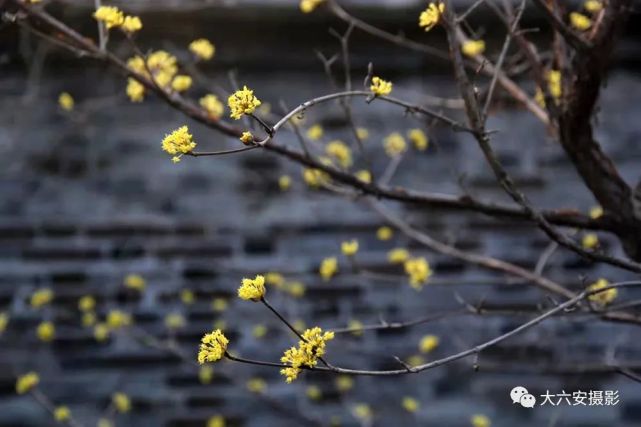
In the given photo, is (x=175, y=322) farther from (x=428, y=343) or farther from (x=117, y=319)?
(x=428, y=343)

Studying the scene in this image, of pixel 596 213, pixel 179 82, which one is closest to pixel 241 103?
pixel 179 82

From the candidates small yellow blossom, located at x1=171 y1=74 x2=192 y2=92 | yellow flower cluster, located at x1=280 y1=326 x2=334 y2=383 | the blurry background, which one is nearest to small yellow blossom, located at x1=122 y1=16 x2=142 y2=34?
small yellow blossom, located at x1=171 y1=74 x2=192 y2=92

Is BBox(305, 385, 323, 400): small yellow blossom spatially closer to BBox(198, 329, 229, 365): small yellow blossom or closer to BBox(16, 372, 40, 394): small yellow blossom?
BBox(16, 372, 40, 394): small yellow blossom

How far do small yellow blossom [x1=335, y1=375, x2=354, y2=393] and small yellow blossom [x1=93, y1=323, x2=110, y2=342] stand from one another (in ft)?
3.84

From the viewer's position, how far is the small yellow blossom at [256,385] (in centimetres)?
364

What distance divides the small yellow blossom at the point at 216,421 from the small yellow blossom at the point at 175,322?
478mm

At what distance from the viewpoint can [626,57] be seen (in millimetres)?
3996

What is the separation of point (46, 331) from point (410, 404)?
5.87 feet

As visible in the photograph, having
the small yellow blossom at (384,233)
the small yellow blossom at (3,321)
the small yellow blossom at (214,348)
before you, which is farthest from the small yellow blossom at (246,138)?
the small yellow blossom at (3,321)

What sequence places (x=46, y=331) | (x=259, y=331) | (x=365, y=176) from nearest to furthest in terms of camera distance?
(x=365, y=176)
(x=46, y=331)
(x=259, y=331)

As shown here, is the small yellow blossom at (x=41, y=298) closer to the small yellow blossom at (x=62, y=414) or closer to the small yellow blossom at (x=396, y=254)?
the small yellow blossom at (x=62, y=414)

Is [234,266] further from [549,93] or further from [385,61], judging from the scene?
[549,93]

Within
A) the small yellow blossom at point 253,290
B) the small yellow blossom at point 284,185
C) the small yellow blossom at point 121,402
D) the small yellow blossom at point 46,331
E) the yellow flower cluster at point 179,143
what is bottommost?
the small yellow blossom at point 253,290

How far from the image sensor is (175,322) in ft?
12.4
